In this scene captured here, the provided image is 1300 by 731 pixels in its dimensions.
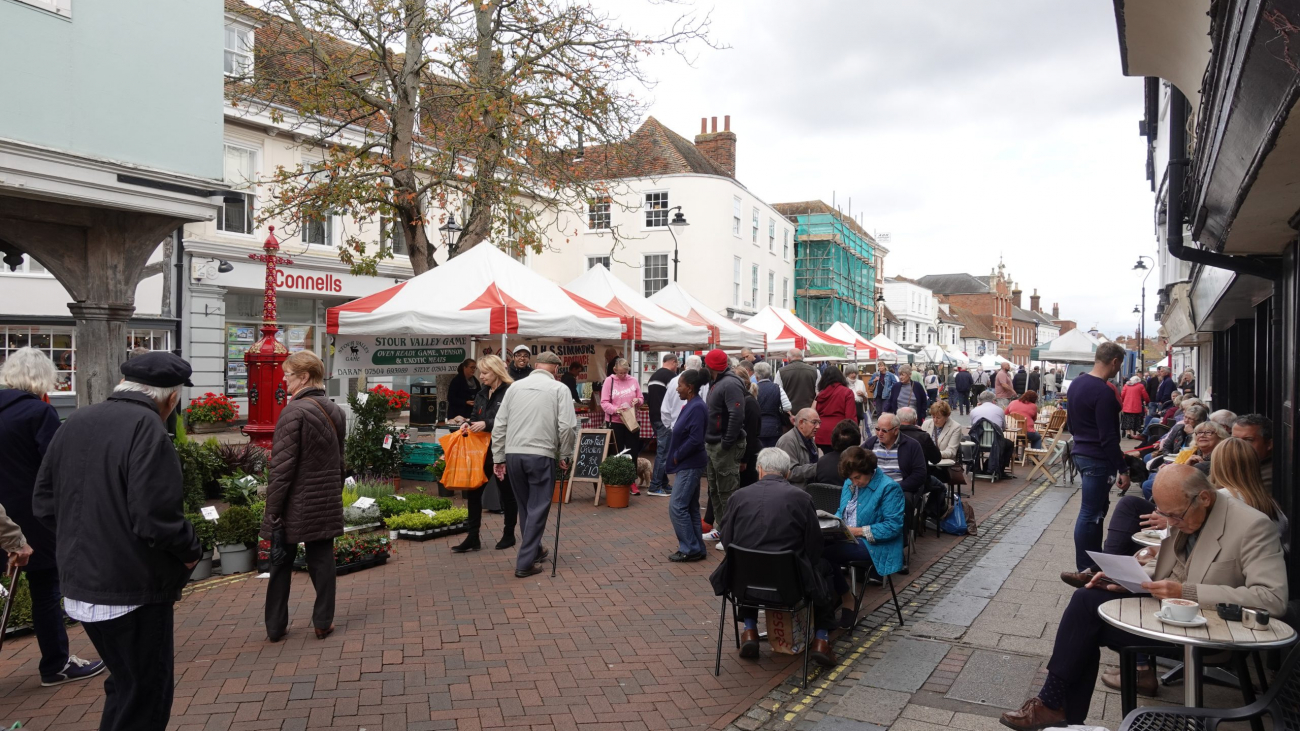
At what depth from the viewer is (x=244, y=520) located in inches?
265

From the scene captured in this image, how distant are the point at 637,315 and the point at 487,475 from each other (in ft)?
19.8

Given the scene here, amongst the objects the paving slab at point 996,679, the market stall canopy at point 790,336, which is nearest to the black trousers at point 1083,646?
the paving slab at point 996,679

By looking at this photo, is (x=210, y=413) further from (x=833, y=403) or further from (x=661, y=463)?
(x=833, y=403)

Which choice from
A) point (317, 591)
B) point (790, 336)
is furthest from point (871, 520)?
point (790, 336)

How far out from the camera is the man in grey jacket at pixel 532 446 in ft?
22.5

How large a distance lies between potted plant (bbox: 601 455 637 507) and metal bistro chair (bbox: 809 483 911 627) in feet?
11.8

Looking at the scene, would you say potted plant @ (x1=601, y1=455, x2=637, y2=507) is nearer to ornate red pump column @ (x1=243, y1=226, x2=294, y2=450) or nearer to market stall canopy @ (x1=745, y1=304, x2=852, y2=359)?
ornate red pump column @ (x1=243, y1=226, x2=294, y2=450)

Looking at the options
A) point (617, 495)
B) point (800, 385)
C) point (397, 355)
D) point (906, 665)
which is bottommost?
point (906, 665)

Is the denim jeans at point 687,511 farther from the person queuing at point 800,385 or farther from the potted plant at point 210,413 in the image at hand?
the potted plant at point 210,413

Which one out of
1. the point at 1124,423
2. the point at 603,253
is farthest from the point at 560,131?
the point at 603,253

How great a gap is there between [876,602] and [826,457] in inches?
47.7

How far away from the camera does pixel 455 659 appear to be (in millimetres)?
4992

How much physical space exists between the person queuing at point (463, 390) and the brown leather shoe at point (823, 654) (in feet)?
22.1

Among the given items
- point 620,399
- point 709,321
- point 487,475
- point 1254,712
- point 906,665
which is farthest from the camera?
point 709,321
